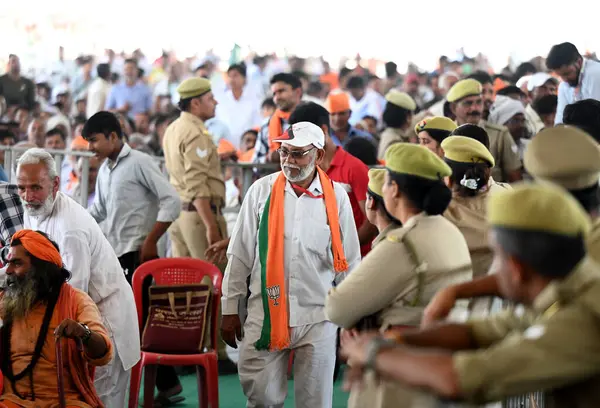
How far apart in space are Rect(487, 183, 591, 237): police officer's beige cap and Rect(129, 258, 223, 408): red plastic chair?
3.67 m

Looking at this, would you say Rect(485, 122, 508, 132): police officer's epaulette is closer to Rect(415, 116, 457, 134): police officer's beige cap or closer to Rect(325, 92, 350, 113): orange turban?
Rect(415, 116, 457, 134): police officer's beige cap

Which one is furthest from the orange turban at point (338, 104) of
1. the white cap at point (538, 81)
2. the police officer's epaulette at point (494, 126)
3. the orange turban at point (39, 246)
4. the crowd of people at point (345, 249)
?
the orange turban at point (39, 246)

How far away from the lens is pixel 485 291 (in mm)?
2920

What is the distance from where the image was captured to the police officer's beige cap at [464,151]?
4.54 meters

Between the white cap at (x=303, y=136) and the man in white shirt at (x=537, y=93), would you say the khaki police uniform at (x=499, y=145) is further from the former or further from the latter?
the white cap at (x=303, y=136)

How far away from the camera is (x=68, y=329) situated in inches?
171

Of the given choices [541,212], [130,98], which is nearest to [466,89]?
[541,212]

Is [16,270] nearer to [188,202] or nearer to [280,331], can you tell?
[280,331]

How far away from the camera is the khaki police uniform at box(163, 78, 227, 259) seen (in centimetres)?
716

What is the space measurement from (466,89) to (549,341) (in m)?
4.87

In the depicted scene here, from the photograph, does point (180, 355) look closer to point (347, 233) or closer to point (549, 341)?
point (347, 233)

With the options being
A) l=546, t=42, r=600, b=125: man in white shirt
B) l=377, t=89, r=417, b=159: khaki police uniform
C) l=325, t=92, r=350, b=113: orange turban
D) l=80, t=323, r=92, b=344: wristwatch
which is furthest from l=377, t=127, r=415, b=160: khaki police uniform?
l=80, t=323, r=92, b=344: wristwatch

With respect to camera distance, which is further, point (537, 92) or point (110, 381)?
point (537, 92)

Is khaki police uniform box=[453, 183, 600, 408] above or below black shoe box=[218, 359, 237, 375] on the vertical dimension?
above
